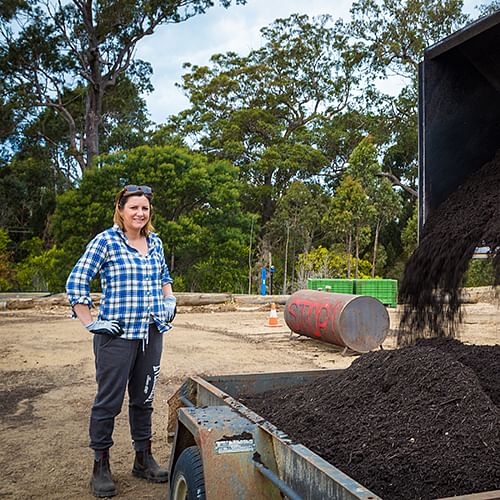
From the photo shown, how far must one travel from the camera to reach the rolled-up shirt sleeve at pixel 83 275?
3637 millimetres

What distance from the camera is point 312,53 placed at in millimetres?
31031

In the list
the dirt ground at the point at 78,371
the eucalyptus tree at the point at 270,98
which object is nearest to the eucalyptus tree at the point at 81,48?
the eucalyptus tree at the point at 270,98

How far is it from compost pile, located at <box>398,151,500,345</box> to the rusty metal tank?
17.3ft

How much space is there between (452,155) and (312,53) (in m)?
28.6

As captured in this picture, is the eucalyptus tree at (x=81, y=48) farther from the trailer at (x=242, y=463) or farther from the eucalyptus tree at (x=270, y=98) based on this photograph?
the trailer at (x=242, y=463)

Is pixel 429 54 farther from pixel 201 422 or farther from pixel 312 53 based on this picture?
pixel 312 53

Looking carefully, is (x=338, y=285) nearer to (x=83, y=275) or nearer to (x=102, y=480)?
(x=102, y=480)

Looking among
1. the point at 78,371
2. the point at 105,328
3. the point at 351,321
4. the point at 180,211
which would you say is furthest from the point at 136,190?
the point at 180,211

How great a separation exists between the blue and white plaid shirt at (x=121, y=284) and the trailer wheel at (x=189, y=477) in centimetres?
106

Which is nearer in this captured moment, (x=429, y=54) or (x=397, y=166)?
(x=429, y=54)

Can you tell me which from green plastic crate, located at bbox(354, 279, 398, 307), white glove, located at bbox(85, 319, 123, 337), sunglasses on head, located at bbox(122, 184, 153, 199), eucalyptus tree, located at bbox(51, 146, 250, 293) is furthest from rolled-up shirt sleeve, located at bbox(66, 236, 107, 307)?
eucalyptus tree, located at bbox(51, 146, 250, 293)

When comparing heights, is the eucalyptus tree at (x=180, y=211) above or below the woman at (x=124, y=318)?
above

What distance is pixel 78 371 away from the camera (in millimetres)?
7930

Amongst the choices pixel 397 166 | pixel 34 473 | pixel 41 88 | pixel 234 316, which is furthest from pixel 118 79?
pixel 34 473
